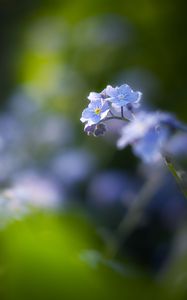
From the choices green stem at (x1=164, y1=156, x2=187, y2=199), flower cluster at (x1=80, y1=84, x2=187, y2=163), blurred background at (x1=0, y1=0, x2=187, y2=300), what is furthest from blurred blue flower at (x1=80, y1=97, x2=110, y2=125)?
blurred background at (x1=0, y1=0, x2=187, y2=300)

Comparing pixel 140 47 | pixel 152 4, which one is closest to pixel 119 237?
pixel 140 47

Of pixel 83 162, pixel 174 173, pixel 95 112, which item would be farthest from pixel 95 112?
pixel 83 162

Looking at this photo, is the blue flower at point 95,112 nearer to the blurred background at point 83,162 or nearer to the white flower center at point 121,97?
the white flower center at point 121,97

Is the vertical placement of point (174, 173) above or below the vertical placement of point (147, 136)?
below

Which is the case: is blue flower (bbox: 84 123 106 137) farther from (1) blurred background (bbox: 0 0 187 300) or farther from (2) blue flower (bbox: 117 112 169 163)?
(1) blurred background (bbox: 0 0 187 300)

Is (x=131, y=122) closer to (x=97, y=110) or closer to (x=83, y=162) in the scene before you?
(x=97, y=110)

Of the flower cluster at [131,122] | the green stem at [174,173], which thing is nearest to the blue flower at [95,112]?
the flower cluster at [131,122]

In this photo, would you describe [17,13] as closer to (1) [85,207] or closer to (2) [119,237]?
(1) [85,207]
